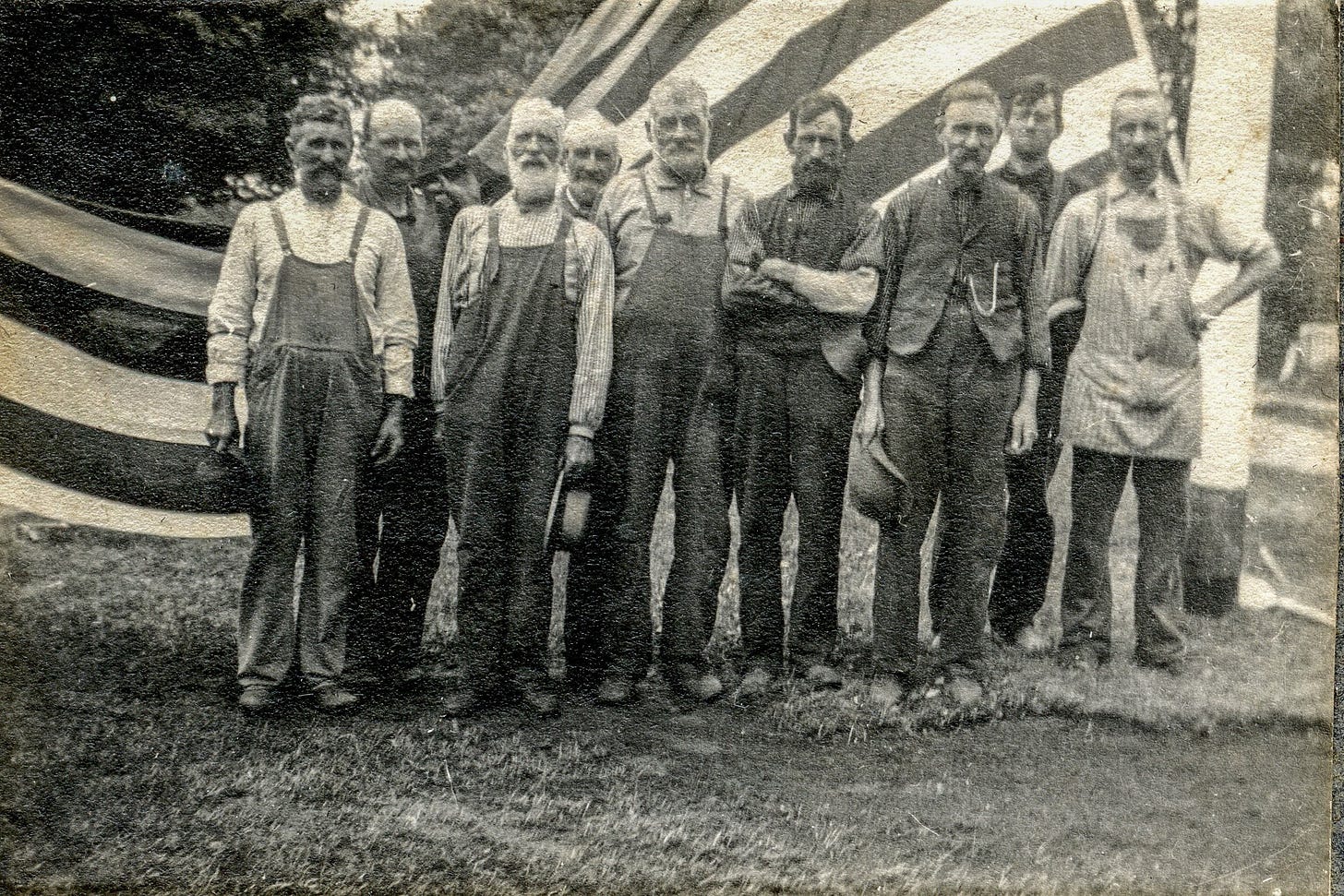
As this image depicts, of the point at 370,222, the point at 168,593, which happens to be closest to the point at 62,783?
the point at 168,593

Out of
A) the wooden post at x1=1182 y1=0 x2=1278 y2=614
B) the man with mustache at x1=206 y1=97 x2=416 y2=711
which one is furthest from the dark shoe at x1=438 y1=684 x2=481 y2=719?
the wooden post at x1=1182 y1=0 x2=1278 y2=614

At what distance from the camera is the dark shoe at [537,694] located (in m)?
4.36

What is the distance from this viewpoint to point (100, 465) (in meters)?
4.38

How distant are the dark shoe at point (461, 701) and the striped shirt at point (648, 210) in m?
1.66

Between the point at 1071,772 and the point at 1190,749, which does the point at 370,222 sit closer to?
the point at 1071,772

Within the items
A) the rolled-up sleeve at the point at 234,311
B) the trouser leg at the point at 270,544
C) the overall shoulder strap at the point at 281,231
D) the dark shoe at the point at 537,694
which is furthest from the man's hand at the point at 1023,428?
the rolled-up sleeve at the point at 234,311

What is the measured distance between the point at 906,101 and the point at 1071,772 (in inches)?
114

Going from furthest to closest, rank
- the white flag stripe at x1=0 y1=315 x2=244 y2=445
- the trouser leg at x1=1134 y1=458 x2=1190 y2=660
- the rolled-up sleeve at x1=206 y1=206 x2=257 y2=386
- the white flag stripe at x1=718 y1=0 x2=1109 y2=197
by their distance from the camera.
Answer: the trouser leg at x1=1134 y1=458 x2=1190 y2=660, the white flag stripe at x1=718 y1=0 x2=1109 y2=197, the white flag stripe at x1=0 y1=315 x2=244 y2=445, the rolled-up sleeve at x1=206 y1=206 x2=257 y2=386

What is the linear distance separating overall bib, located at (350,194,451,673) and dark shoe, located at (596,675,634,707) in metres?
0.77

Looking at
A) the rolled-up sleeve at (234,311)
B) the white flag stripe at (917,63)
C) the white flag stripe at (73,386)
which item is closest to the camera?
the rolled-up sleeve at (234,311)

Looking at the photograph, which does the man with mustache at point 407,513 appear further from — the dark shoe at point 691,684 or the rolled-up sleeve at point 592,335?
the dark shoe at point 691,684

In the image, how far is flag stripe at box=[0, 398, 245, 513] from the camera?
4.37m

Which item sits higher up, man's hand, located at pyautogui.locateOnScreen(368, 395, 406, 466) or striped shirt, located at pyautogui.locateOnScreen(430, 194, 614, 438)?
striped shirt, located at pyautogui.locateOnScreen(430, 194, 614, 438)

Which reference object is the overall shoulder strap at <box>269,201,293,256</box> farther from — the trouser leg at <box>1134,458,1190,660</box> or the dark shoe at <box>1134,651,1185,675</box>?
the dark shoe at <box>1134,651,1185,675</box>
